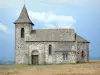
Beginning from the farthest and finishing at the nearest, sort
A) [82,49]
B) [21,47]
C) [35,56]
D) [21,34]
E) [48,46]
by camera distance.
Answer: [21,34], [35,56], [21,47], [82,49], [48,46]

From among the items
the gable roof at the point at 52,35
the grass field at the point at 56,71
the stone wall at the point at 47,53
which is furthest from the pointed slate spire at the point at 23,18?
the grass field at the point at 56,71

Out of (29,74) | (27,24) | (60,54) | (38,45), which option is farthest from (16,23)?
(29,74)

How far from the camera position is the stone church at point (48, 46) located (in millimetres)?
70438

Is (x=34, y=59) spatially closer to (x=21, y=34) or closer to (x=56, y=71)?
(x=21, y=34)

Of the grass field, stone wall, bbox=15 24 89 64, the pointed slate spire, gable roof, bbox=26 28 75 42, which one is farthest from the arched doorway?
the grass field

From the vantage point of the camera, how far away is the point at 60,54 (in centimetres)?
7056

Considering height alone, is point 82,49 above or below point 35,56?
above

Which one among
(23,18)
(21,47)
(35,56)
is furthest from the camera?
(23,18)

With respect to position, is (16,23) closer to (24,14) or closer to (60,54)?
(24,14)

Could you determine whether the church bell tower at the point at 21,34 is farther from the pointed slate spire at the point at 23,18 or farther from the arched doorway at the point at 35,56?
the arched doorway at the point at 35,56

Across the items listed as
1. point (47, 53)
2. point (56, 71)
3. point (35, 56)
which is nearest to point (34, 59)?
point (35, 56)

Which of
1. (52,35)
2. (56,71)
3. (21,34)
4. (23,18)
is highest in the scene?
(23,18)

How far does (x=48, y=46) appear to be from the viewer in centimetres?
7094

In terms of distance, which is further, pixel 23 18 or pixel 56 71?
pixel 23 18
